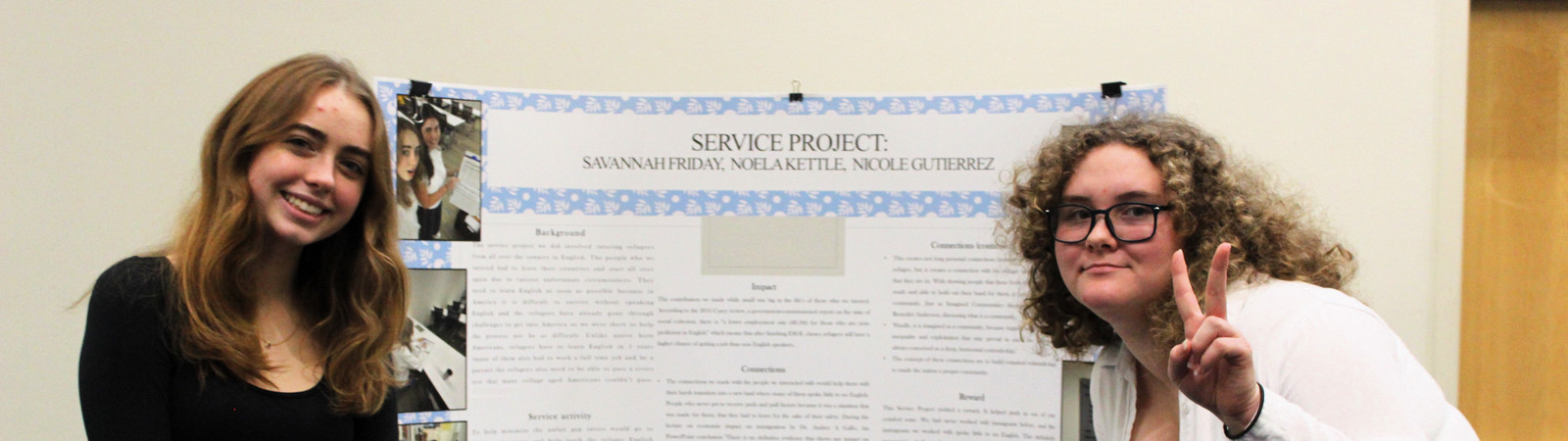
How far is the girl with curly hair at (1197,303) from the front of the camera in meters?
1.13

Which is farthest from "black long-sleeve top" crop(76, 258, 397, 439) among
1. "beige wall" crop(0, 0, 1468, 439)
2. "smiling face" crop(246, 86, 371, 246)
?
"beige wall" crop(0, 0, 1468, 439)

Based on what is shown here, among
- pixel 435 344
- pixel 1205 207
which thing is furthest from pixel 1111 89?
pixel 435 344

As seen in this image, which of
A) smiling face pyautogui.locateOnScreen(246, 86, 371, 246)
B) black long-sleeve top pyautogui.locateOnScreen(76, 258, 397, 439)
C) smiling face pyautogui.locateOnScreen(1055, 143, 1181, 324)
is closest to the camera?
black long-sleeve top pyautogui.locateOnScreen(76, 258, 397, 439)

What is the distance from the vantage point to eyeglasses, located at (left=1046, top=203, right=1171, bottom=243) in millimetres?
1488

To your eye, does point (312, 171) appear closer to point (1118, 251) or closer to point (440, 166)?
point (440, 166)

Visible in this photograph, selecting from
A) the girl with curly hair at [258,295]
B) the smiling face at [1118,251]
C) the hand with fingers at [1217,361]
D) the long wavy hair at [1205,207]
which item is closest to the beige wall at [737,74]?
the long wavy hair at [1205,207]

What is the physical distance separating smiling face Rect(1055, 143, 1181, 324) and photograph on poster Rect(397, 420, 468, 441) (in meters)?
1.36

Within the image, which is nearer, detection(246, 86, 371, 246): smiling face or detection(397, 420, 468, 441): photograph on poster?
detection(246, 86, 371, 246): smiling face

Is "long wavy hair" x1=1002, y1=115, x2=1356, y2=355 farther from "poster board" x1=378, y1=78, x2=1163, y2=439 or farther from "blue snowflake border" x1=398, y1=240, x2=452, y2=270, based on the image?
"blue snowflake border" x1=398, y1=240, x2=452, y2=270

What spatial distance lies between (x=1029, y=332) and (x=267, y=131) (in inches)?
59.3

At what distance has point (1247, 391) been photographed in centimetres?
111

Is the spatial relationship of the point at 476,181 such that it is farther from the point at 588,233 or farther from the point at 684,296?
the point at 684,296

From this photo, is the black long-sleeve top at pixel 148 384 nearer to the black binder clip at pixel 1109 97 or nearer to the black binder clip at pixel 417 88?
the black binder clip at pixel 417 88

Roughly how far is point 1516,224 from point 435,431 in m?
2.58
